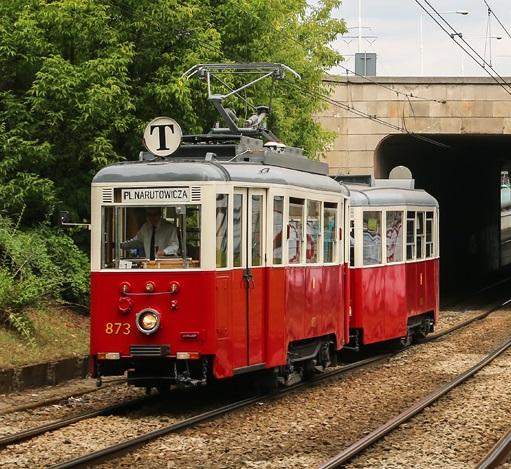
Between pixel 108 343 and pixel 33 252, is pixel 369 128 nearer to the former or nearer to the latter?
pixel 33 252

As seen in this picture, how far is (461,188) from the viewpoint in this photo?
156 ft

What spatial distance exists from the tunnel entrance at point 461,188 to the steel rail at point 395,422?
1815cm

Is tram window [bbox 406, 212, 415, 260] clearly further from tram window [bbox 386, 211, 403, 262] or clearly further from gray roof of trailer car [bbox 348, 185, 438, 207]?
tram window [bbox 386, 211, 403, 262]

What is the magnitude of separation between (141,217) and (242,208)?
1.08 m

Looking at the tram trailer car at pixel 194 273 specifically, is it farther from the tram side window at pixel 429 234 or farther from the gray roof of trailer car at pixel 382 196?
the tram side window at pixel 429 234

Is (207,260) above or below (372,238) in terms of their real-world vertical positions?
below

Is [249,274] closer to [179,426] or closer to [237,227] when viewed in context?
[237,227]

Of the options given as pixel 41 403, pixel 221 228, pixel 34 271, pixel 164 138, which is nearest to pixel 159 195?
pixel 221 228

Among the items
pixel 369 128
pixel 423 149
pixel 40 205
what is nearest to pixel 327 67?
pixel 369 128

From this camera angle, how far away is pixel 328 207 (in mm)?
15484

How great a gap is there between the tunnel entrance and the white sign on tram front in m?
22.0

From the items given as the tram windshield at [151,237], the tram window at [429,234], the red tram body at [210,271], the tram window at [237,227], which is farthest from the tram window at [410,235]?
the tram windshield at [151,237]

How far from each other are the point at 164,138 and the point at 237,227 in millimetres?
1434

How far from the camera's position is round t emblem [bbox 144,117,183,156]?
13.6m
